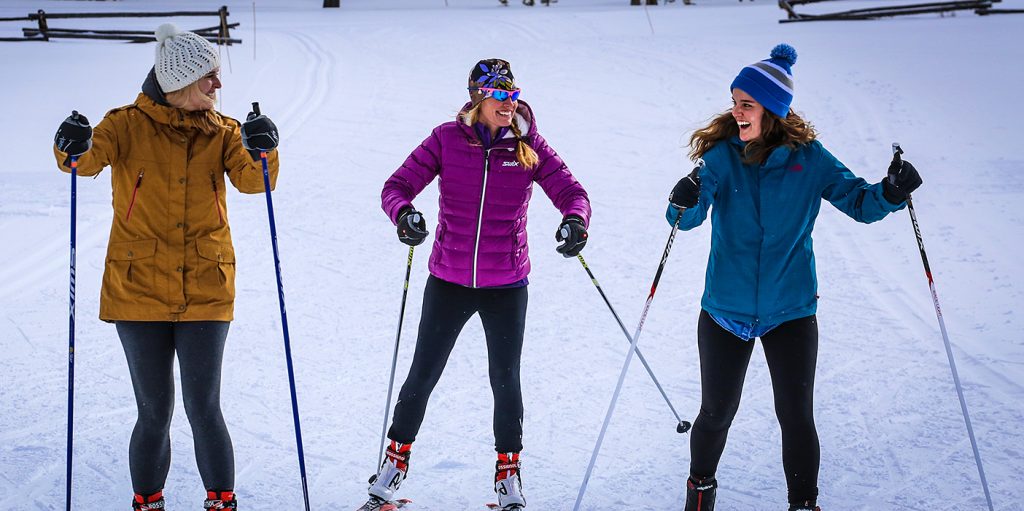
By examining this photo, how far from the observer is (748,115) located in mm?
3373

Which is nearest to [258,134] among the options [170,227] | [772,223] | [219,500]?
[170,227]

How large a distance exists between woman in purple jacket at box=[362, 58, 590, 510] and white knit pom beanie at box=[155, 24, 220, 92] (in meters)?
0.82

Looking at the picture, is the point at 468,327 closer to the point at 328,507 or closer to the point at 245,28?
the point at 328,507

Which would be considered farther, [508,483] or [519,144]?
[508,483]

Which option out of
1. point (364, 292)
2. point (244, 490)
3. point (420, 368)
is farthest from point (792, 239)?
point (364, 292)

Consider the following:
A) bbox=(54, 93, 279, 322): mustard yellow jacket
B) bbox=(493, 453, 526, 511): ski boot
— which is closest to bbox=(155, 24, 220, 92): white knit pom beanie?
bbox=(54, 93, 279, 322): mustard yellow jacket

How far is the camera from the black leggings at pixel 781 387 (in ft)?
11.1

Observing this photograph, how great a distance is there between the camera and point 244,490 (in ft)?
13.4

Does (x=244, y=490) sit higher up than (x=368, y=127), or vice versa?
(x=368, y=127)

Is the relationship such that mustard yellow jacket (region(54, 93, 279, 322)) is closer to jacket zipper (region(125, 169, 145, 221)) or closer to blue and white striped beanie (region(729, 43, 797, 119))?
jacket zipper (region(125, 169, 145, 221))

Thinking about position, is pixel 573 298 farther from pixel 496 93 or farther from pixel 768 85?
pixel 768 85

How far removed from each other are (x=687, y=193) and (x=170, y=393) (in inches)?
74.8

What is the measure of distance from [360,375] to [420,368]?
5.29ft

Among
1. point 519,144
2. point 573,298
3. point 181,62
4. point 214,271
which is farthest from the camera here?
point 573,298
